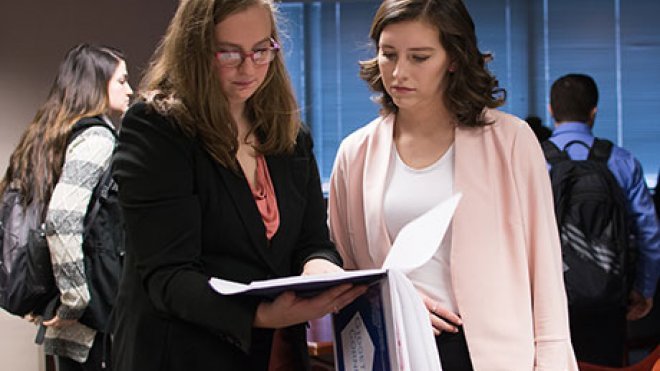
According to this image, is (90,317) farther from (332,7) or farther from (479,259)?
(332,7)

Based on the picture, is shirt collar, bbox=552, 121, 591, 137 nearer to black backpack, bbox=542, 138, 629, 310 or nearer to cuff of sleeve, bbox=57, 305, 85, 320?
black backpack, bbox=542, 138, 629, 310

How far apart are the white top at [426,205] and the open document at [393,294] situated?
15.9 inches

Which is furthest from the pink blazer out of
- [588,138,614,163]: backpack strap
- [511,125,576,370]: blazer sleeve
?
[588,138,614,163]: backpack strap

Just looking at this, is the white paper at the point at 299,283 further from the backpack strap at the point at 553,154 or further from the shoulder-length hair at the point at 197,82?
the backpack strap at the point at 553,154

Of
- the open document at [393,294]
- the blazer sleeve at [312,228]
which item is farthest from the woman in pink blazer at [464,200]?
the open document at [393,294]

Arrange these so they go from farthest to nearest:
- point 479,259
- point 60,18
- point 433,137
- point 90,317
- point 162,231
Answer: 1. point 60,18
2. point 90,317
3. point 433,137
4. point 479,259
5. point 162,231

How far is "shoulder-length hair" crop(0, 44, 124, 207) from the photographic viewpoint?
3.18 m

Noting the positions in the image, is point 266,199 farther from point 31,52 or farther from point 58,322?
point 31,52

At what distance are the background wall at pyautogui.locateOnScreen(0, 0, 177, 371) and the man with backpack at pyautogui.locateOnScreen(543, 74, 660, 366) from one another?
233 cm

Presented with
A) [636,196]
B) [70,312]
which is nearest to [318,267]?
[70,312]

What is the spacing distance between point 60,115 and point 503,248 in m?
1.91

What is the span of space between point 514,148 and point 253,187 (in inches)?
25.6

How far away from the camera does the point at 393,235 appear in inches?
76.5

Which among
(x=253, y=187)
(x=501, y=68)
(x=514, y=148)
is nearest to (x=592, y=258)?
(x=514, y=148)
